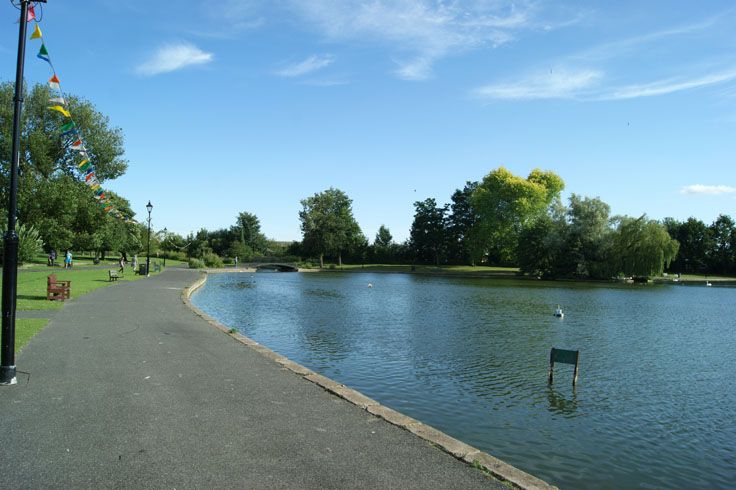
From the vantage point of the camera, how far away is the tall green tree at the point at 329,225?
84000mm

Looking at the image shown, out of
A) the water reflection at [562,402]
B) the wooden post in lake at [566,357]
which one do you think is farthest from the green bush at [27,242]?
the water reflection at [562,402]

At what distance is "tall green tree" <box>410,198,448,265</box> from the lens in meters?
87.3

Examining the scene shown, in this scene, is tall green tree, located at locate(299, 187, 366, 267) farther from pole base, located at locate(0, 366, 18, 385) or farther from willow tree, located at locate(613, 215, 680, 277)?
pole base, located at locate(0, 366, 18, 385)

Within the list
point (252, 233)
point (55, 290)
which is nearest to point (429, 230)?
point (252, 233)

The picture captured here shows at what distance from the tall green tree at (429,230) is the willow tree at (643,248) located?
111 feet

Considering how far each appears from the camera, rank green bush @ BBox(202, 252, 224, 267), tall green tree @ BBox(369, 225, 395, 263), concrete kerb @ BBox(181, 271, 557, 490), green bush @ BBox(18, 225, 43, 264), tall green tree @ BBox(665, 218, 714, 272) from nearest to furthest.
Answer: concrete kerb @ BBox(181, 271, 557, 490)
green bush @ BBox(18, 225, 43, 264)
green bush @ BBox(202, 252, 224, 267)
tall green tree @ BBox(665, 218, 714, 272)
tall green tree @ BBox(369, 225, 395, 263)

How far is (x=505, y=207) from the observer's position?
73562mm

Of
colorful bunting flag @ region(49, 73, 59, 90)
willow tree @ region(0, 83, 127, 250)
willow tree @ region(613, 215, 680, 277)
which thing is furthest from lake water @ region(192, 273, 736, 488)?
willow tree @ region(613, 215, 680, 277)

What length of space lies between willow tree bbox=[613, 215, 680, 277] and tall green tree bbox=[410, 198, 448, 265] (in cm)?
3376

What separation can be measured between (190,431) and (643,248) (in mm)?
58311

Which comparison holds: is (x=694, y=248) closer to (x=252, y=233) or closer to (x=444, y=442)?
(x=252, y=233)

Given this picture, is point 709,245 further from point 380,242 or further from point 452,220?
point 380,242

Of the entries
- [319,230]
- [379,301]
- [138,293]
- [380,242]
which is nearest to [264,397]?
[138,293]

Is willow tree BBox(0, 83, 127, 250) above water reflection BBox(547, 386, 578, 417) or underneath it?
above
